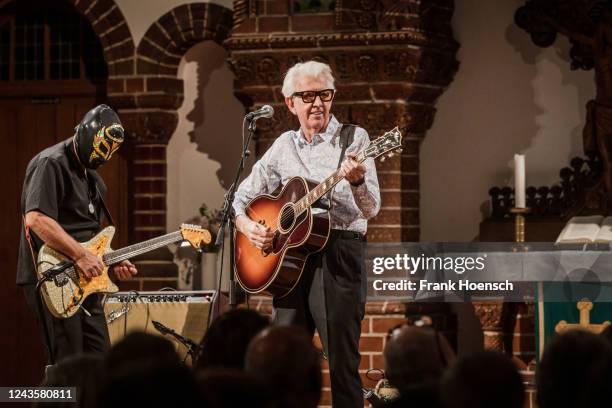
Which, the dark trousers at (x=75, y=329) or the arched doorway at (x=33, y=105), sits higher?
the arched doorway at (x=33, y=105)

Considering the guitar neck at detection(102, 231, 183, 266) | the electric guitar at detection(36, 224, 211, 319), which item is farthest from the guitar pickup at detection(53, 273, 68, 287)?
the guitar neck at detection(102, 231, 183, 266)

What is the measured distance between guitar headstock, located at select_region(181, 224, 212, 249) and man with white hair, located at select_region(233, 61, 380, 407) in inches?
28.0

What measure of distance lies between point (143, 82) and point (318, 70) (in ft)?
12.1

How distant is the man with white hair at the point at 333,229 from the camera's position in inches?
216

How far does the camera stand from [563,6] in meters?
8.45

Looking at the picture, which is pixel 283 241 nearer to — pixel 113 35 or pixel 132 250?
pixel 132 250

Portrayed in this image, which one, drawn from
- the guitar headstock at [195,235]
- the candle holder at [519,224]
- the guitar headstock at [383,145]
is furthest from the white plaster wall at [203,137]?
the guitar headstock at [383,145]

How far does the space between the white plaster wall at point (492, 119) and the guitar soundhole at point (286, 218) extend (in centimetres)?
313

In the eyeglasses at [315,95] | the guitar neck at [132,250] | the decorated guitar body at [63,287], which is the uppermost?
the eyeglasses at [315,95]

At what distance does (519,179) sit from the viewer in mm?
7844

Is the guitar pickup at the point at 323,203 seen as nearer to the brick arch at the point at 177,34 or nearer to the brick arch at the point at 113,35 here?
the brick arch at the point at 177,34

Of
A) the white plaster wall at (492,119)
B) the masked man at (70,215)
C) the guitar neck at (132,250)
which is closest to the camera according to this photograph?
the masked man at (70,215)

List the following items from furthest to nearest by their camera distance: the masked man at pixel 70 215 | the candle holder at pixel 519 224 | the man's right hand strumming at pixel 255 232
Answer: the candle holder at pixel 519 224, the masked man at pixel 70 215, the man's right hand strumming at pixel 255 232

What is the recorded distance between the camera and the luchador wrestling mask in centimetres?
609
